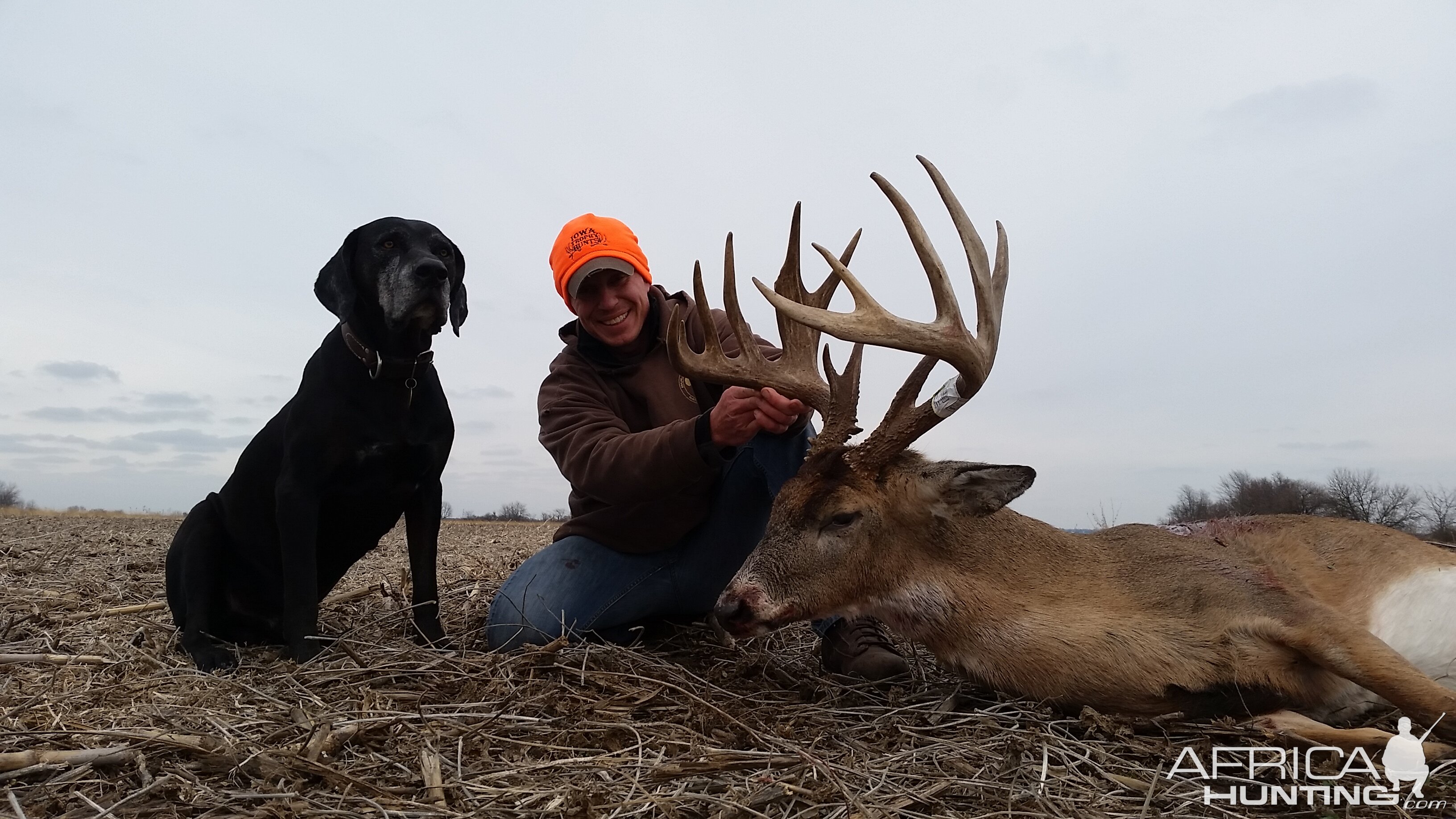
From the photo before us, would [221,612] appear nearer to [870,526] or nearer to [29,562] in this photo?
[870,526]

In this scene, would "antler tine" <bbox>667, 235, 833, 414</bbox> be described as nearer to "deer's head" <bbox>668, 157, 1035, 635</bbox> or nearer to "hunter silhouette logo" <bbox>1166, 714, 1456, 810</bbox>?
"deer's head" <bbox>668, 157, 1035, 635</bbox>

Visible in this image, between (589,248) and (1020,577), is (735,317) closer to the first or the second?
(589,248)

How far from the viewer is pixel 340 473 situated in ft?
12.8

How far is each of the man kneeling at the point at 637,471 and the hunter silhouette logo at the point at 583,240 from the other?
0.5 inches

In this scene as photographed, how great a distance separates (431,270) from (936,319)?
2.34m

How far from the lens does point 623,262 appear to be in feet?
14.6

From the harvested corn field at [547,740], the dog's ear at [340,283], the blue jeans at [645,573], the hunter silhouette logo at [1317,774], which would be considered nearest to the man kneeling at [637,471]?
the blue jeans at [645,573]

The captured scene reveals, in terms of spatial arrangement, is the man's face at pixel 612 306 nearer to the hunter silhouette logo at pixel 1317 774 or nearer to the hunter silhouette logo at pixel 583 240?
the hunter silhouette logo at pixel 583 240

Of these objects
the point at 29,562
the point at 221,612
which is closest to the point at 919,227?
the point at 221,612

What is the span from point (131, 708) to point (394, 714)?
966 mm

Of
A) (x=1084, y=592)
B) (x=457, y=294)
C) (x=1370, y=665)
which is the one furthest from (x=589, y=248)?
(x=1370, y=665)

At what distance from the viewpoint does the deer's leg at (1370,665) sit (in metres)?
2.72

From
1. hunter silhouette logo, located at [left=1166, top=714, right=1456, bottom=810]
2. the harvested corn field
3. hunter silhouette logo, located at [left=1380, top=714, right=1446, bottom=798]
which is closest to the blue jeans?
the harvested corn field

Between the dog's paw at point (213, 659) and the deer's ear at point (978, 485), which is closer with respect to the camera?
the deer's ear at point (978, 485)
